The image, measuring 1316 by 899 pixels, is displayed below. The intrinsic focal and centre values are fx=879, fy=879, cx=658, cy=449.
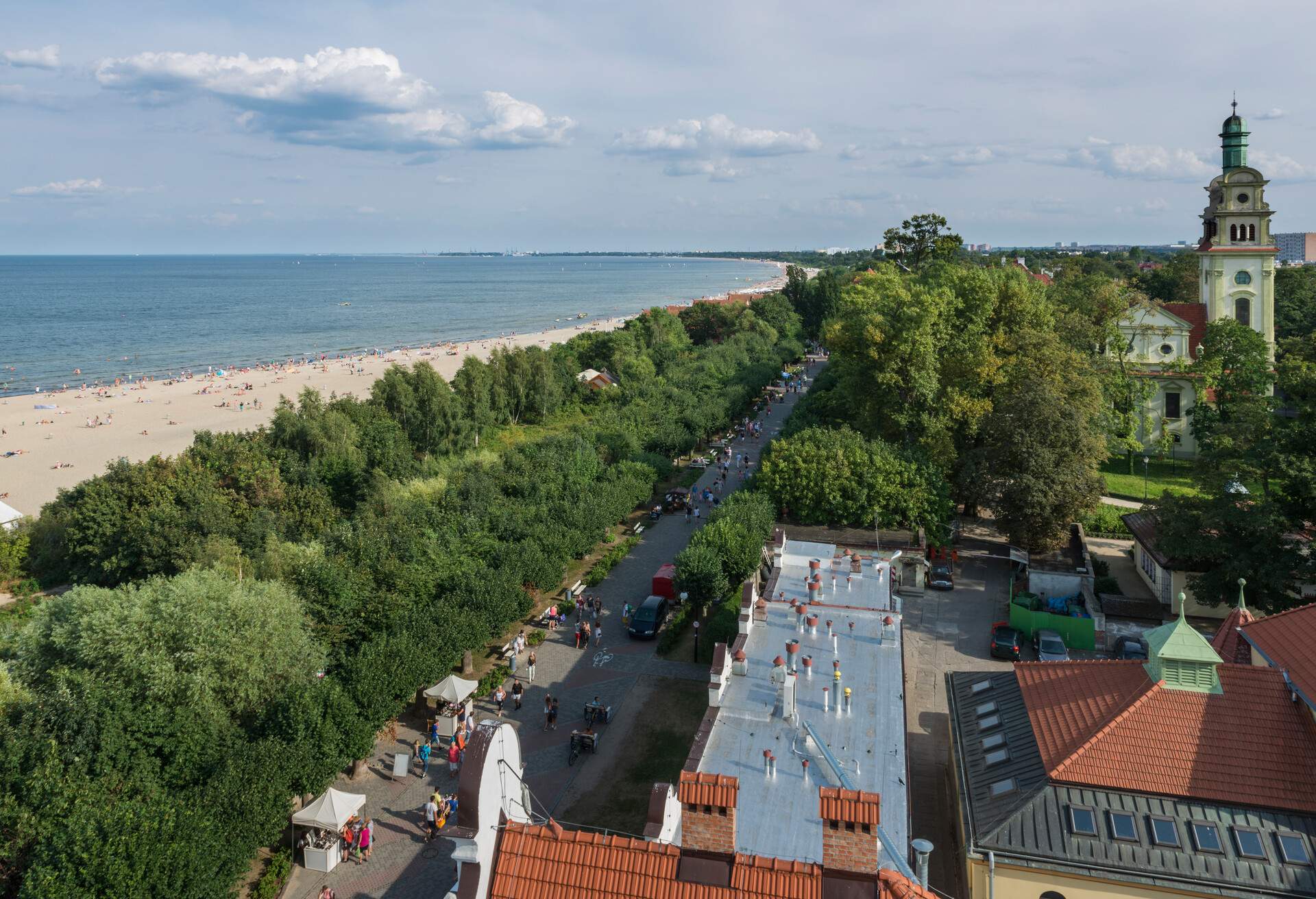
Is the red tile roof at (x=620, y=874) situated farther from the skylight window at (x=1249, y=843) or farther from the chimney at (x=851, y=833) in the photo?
the skylight window at (x=1249, y=843)

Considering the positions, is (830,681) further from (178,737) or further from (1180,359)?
(1180,359)

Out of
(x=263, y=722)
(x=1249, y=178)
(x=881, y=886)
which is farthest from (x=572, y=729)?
(x=1249, y=178)

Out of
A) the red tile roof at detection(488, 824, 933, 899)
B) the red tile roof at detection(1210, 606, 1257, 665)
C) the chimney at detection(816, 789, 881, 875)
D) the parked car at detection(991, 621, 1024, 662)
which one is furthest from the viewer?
the parked car at detection(991, 621, 1024, 662)

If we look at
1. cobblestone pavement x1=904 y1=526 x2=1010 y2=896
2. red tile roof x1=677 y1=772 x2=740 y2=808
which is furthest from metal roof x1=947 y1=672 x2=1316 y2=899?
red tile roof x1=677 y1=772 x2=740 y2=808

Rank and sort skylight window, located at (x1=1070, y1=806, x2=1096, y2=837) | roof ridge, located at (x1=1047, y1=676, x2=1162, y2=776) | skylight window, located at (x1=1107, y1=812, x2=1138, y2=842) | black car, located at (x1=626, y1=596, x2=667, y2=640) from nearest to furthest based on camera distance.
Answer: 1. skylight window, located at (x1=1107, y1=812, x2=1138, y2=842)
2. skylight window, located at (x1=1070, y1=806, x2=1096, y2=837)
3. roof ridge, located at (x1=1047, y1=676, x2=1162, y2=776)
4. black car, located at (x1=626, y1=596, x2=667, y2=640)

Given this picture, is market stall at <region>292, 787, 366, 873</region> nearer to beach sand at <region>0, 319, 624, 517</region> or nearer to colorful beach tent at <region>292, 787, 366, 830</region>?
colorful beach tent at <region>292, 787, 366, 830</region>

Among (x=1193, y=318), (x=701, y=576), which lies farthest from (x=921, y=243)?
(x=701, y=576)
